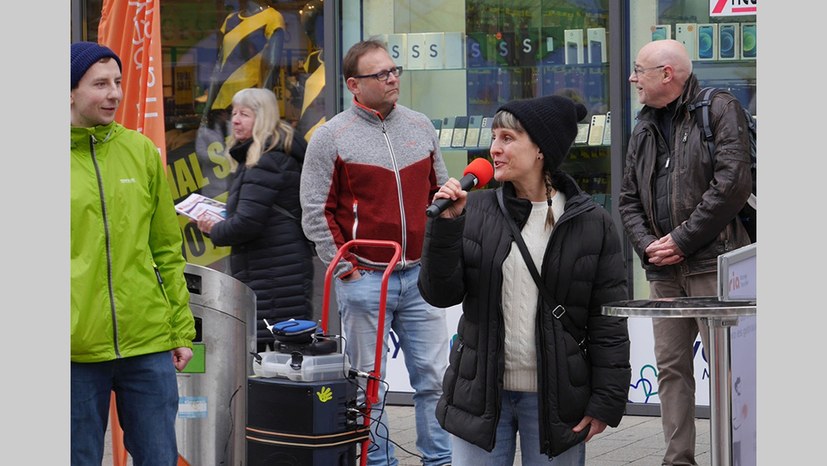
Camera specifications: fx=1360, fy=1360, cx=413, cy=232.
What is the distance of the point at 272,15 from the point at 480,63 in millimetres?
1562

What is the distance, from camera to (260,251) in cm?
758

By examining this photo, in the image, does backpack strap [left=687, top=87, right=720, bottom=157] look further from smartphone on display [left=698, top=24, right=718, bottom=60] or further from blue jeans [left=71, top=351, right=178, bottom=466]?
blue jeans [left=71, top=351, right=178, bottom=466]

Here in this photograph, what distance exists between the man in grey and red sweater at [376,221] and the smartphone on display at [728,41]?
273 cm

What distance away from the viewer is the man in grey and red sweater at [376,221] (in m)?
6.58

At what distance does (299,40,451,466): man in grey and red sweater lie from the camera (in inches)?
259

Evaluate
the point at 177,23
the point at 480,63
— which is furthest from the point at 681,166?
the point at 177,23

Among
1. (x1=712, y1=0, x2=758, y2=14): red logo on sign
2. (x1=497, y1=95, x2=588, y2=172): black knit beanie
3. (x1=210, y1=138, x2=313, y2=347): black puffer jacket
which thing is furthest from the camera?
(x1=712, y1=0, x2=758, y2=14): red logo on sign

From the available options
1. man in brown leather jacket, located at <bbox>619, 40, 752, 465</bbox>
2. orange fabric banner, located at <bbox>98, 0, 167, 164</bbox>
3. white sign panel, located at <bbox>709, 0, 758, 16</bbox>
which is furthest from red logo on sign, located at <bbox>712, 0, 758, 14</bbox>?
orange fabric banner, located at <bbox>98, 0, 167, 164</bbox>

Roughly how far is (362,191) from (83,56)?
6.35ft

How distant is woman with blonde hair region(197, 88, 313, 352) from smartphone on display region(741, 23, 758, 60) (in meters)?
2.93

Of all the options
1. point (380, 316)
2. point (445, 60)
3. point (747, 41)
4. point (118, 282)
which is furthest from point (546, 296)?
point (445, 60)

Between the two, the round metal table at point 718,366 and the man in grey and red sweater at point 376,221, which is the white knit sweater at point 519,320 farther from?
the man in grey and red sweater at point 376,221

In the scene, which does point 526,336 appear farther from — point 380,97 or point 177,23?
point 177,23

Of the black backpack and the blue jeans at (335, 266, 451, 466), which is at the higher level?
the black backpack
